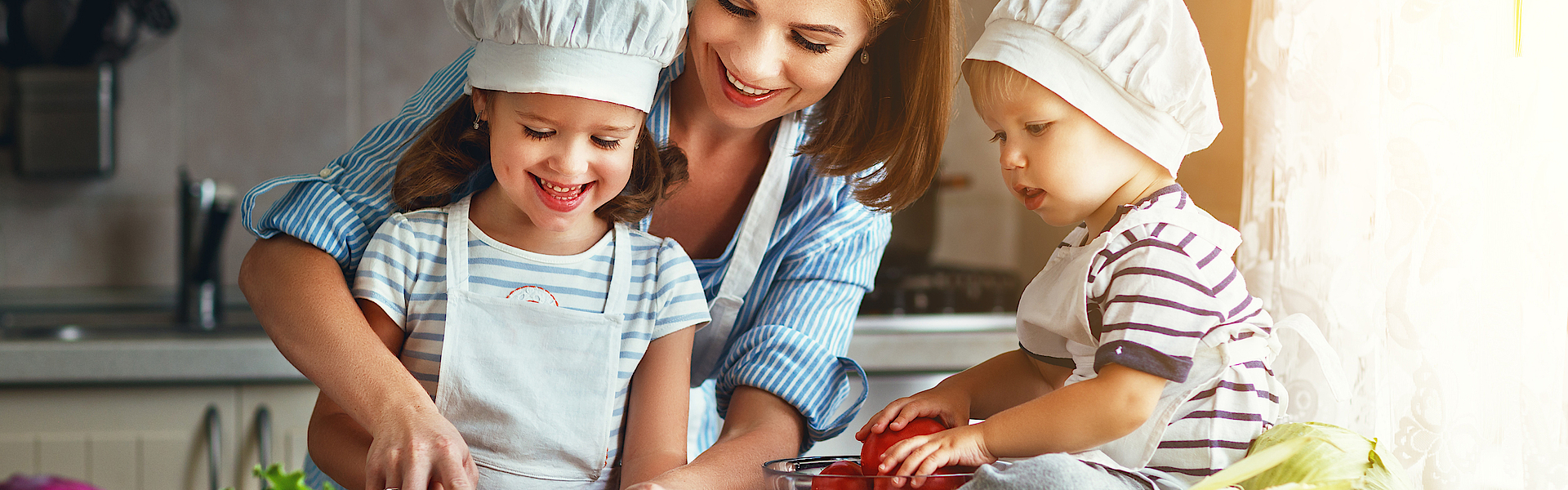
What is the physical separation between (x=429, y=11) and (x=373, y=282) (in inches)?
67.1

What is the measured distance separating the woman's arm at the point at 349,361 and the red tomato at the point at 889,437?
0.83 feet

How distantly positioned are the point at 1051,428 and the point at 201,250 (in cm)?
199

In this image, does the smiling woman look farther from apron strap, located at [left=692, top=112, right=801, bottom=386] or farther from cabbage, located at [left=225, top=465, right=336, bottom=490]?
cabbage, located at [left=225, top=465, right=336, bottom=490]

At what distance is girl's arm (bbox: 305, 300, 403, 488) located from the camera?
2.52 feet

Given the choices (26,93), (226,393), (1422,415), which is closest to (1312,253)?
(1422,415)

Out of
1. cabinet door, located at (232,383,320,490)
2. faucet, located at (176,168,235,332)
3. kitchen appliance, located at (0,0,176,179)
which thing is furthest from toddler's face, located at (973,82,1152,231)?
kitchen appliance, located at (0,0,176,179)

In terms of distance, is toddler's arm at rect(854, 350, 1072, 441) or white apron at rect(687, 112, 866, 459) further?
white apron at rect(687, 112, 866, 459)

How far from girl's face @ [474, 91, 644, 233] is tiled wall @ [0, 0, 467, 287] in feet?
5.52

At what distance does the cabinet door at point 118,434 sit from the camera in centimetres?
163

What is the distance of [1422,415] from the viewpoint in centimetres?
82

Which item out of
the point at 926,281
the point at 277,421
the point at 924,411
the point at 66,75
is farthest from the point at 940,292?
the point at 66,75

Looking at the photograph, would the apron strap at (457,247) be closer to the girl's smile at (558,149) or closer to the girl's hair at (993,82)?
the girl's smile at (558,149)

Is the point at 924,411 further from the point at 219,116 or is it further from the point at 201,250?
the point at 219,116

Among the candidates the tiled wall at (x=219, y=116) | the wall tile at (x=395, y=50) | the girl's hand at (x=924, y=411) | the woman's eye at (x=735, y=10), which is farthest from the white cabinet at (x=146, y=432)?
the girl's hand at (x=924, y=411)
